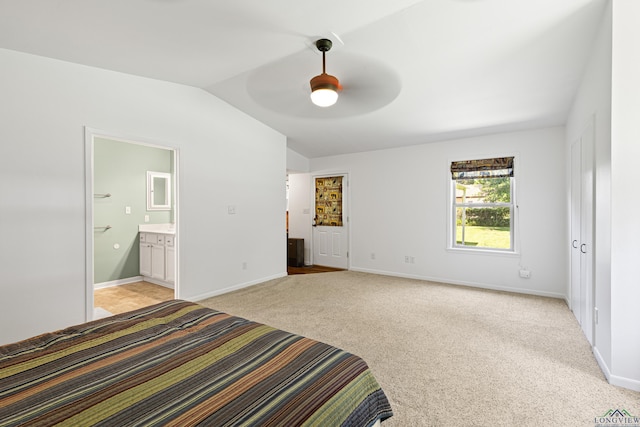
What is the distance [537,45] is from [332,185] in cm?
409

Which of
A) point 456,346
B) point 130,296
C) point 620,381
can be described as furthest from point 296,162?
point 620,381

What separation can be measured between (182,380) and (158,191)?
4990 mm

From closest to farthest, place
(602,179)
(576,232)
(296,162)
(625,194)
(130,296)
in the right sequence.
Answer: (625,194) < (602,179) < (576,232) < (130,296) < (296,162)

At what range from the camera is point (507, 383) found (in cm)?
209

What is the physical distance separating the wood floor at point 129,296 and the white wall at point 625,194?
181 inches

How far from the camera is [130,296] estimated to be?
4.18 metres

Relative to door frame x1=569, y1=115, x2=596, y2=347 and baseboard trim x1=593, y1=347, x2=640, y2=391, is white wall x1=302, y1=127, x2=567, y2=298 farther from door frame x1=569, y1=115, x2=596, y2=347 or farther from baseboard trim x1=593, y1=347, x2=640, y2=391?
baseboard trim x1=593, y1=347, x2=640, y2=391

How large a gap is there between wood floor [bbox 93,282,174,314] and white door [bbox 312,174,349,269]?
9.84 ft

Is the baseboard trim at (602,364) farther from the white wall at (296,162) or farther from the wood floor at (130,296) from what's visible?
the white wall at (296,162)

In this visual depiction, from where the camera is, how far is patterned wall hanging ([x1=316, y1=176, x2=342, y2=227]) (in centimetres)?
614

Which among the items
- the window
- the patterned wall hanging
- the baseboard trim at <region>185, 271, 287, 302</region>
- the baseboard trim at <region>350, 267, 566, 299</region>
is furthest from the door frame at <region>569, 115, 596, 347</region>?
the baseboard trim at <region>185, 271, 287, 302</region>

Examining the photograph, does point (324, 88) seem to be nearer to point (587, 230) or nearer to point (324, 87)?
point (324, 87)

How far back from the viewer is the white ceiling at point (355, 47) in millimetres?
2197

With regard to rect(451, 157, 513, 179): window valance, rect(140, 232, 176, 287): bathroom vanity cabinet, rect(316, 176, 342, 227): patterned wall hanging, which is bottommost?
rect(140, 232, 176, 287): bathroom vanity cabinet
